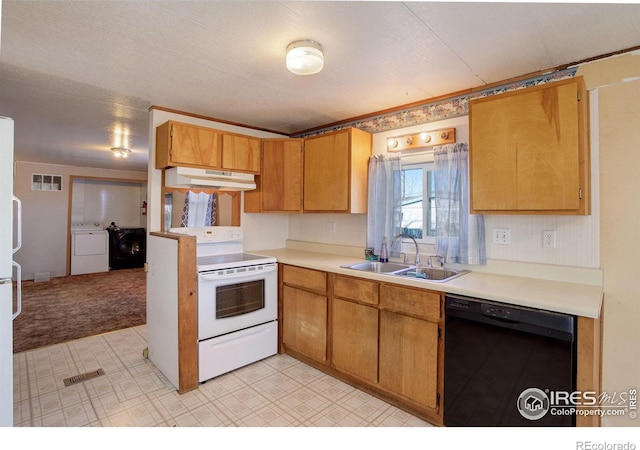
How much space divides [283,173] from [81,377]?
2438 mm

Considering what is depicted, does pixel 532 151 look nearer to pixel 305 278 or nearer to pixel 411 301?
pixel 411 301

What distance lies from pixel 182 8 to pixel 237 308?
2.07 meters

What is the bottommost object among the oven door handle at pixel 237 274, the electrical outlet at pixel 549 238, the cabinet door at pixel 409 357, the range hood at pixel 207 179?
the cabinet door at pixel 409 357

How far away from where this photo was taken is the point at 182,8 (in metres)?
1.48

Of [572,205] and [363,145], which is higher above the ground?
[363,145]

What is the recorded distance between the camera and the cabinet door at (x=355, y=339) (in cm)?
226

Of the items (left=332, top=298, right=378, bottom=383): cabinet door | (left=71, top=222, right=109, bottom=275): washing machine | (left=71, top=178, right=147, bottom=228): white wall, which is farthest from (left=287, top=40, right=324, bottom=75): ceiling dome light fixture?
(left=71, top=178, right=147, bottom=228): white wall

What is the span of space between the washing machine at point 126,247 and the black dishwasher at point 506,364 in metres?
7.30

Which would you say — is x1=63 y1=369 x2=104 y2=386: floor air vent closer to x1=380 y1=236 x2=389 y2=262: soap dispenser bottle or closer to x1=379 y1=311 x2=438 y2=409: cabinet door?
x1=379 y1=311 x2=438 y2=409: cabinet door

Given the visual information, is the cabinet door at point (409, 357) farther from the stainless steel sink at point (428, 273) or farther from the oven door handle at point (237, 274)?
the oven door handle at point (237, 274)

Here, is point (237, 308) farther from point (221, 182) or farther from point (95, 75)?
point (95, 75)

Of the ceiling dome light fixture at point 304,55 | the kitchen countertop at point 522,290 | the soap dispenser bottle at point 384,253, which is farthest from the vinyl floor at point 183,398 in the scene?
the ceiling dome light fixture at point 304,55

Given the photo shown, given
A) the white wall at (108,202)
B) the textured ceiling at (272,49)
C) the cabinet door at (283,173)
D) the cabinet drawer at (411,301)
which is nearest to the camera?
the textured ceiling at (272,49)
